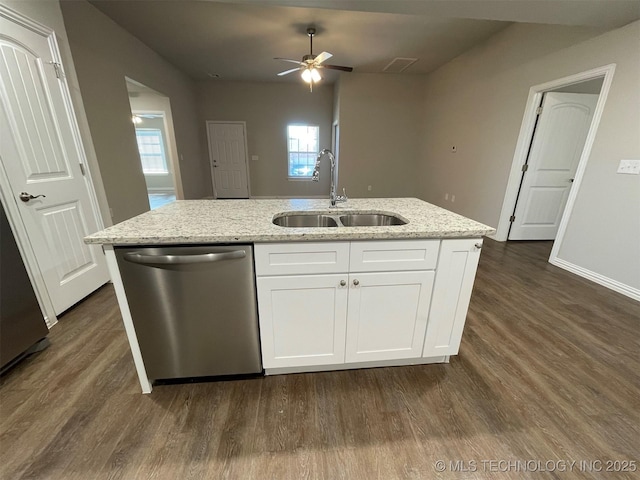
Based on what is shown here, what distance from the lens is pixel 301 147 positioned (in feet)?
22.5

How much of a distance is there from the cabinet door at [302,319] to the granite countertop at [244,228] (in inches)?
9.1

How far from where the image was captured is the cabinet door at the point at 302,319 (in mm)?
1295

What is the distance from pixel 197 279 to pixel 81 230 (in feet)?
5.81

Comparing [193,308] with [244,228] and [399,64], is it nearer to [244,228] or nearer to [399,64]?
[244,228]

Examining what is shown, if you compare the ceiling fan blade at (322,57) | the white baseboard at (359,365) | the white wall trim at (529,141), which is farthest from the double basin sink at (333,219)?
the white wall trim at (529,141)

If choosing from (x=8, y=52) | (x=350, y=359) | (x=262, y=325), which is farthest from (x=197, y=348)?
(x=8, y=52)

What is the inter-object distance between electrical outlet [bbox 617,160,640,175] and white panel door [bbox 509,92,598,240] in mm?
1062

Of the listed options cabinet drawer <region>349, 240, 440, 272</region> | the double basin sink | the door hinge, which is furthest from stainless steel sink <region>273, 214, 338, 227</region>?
the door hinge

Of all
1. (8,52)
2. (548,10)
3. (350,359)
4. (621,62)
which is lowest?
(350,359)

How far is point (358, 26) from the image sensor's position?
11.1 feet

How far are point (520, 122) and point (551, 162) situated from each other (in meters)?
0.69

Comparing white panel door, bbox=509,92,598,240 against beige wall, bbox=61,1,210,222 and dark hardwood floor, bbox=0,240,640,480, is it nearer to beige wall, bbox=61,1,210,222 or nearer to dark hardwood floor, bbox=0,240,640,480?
dark hardwood floor, bbox=0,240,640,480

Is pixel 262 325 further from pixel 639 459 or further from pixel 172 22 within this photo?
pixel 172 22

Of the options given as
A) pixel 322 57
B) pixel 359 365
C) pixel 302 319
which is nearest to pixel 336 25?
A: pixel 322 57
